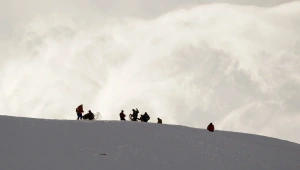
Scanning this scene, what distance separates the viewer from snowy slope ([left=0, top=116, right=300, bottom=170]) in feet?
54.2

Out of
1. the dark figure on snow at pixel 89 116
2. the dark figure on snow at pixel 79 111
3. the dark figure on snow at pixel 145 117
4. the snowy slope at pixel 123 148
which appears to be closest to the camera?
the snowy slope at pixel 123 148

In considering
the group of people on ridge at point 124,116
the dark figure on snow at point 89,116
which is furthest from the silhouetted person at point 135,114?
the dark figure on snow at point 89,116

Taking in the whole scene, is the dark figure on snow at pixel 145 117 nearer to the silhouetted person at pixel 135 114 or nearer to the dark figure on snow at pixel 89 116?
the silhouetted person at pixel 135 114

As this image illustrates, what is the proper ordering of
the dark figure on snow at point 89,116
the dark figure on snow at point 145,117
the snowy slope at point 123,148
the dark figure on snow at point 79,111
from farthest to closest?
the dark figure on snow at point 145,117 < the dark figure on snow at point 89,116 < the dark figure on snow at point 79,111 < the snowy slope at point 123,148

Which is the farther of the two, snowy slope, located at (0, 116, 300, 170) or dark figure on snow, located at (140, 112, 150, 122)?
dark figure on snow, located at (140, 112, 150, 122)

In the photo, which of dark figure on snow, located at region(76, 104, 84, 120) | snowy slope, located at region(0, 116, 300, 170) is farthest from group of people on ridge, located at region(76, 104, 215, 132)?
snowy slope, located at region(0, 116, 300, 170)

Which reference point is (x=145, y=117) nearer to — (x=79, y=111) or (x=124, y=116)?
(x=124, y=116)

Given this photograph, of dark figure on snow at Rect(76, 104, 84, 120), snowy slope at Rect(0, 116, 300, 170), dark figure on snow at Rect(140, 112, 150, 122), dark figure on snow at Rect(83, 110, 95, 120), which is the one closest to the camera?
snowy slope at Rect(0, 116, 300, 170)

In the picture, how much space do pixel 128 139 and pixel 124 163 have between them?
3.67m

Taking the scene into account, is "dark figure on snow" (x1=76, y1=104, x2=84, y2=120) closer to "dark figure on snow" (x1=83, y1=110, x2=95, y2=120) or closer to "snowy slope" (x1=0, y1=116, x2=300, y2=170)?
"dark figure on snow" (x1=83, y1=110, x2=95, y2=120)

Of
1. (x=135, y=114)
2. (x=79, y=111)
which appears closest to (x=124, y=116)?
(x=135, y=114)

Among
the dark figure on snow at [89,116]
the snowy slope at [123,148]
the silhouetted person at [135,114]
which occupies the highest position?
the silhouetted person at [135,114]

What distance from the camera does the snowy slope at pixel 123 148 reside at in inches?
651

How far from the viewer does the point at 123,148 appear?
19688 millimetres
